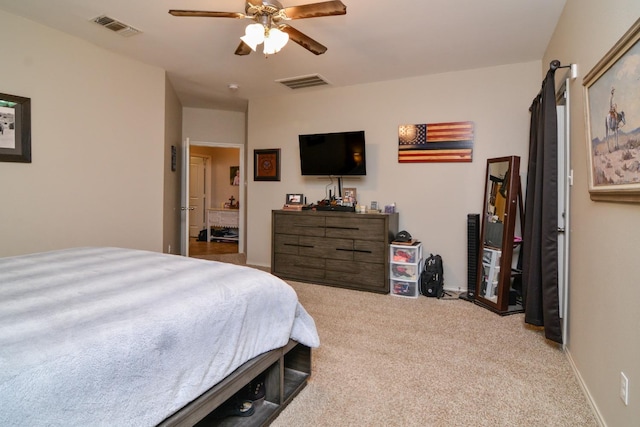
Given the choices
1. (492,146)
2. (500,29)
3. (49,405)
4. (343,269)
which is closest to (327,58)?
(500,29)

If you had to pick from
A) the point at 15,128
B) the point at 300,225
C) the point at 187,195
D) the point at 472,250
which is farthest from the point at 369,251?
the point at 15,128

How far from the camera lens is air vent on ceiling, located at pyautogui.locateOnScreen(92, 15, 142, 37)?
3000 mm

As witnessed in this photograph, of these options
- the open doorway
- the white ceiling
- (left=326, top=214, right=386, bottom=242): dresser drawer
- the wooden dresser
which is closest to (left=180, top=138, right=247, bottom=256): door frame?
the white ceiling

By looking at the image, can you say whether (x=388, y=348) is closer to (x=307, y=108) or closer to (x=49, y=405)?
(x=49, y=405)

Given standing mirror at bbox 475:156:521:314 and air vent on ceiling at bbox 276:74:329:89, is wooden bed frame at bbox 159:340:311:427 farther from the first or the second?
air vent on ceiling at bbox 276:74:329:89

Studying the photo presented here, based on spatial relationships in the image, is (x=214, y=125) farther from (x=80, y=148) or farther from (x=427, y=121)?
(x=427, y=121)

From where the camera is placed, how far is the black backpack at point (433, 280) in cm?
388

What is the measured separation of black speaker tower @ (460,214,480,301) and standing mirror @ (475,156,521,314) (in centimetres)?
7

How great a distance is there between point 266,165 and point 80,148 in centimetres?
241

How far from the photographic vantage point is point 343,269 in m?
4.18

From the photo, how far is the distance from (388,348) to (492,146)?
106 inches

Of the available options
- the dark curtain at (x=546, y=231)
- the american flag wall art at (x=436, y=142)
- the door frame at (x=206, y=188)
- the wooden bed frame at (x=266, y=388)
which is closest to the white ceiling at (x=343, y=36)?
the american flag wall art at (x=436, y=142)

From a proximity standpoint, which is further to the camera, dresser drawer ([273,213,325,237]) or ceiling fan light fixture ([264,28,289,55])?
dresser drawer ([273,213,325,237])

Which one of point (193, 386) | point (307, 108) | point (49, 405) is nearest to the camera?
point (49, 405)
